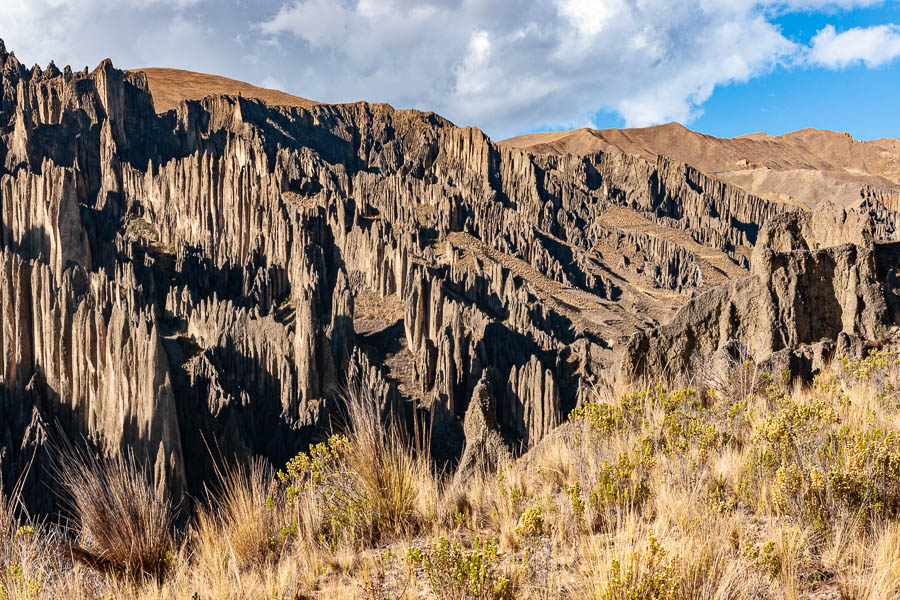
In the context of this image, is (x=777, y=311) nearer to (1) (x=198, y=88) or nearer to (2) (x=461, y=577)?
(2) (x=461, y=577)

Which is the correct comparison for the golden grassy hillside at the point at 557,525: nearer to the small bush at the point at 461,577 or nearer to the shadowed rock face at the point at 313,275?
the small bush at the point at 461,577

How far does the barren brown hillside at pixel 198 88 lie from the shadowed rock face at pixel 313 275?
1199 inches

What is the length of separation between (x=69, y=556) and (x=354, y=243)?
66.1m

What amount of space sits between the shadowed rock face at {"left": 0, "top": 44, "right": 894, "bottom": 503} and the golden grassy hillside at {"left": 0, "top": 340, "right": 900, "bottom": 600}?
1415mm

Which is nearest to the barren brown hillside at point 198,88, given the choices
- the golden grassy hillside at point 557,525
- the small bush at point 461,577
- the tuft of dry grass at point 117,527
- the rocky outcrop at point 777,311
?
the rocky outcrop at point 777,311

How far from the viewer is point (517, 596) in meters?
3.36

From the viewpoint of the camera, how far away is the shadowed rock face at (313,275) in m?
31.0

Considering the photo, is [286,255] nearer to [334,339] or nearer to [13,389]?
[334,339]

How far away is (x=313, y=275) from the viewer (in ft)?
Result: 200

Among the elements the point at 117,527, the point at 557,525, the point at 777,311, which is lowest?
the point at 117,527

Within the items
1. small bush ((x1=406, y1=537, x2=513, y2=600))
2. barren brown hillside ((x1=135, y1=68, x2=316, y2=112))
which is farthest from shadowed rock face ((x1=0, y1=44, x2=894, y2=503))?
barren brown hillside ((x1=135, y1=68, x2=316, y2=112))

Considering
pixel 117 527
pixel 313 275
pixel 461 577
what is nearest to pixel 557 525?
pixel 461 577

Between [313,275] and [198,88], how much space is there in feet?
402

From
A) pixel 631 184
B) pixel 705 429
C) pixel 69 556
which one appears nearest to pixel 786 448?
pixel 705 429
